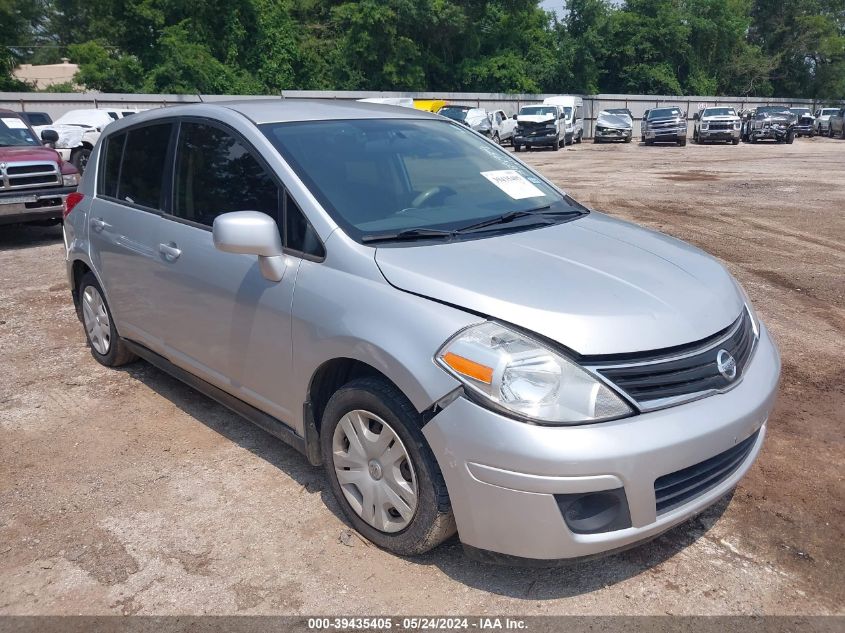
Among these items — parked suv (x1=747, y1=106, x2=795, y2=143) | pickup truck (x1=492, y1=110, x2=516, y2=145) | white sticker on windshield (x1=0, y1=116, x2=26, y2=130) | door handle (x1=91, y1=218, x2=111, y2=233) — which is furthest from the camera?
parked suv (x1=747, y1=106, x2=795, y2=143)

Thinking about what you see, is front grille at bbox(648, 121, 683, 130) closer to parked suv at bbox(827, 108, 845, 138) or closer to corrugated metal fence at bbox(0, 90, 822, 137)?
corrugated metal fence at bbox(0, 90, 822, 137)

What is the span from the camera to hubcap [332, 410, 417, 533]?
2.85 meters

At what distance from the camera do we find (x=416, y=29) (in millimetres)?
39938

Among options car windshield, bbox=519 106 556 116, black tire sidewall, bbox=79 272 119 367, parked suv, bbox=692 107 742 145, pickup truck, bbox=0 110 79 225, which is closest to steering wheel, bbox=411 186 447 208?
black tire sidewall, bbox=79 272 119 367

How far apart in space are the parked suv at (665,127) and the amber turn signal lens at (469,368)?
3157cm

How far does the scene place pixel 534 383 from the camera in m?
2.52

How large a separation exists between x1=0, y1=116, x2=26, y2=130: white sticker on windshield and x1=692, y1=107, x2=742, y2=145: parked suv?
29.2 metres

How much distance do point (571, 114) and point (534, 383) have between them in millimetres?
33845

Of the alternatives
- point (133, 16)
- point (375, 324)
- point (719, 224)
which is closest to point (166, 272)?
point (375, 324)

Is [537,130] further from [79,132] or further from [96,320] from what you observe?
[96,320]

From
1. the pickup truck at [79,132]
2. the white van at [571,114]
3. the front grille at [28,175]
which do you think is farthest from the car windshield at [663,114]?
the front grille at [28,175]

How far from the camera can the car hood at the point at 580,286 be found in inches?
102

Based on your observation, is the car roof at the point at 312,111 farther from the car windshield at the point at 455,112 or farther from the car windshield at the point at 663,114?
the car windshield at the point at 663,114

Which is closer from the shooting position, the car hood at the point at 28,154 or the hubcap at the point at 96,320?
the hubcap at the point at 96,320
